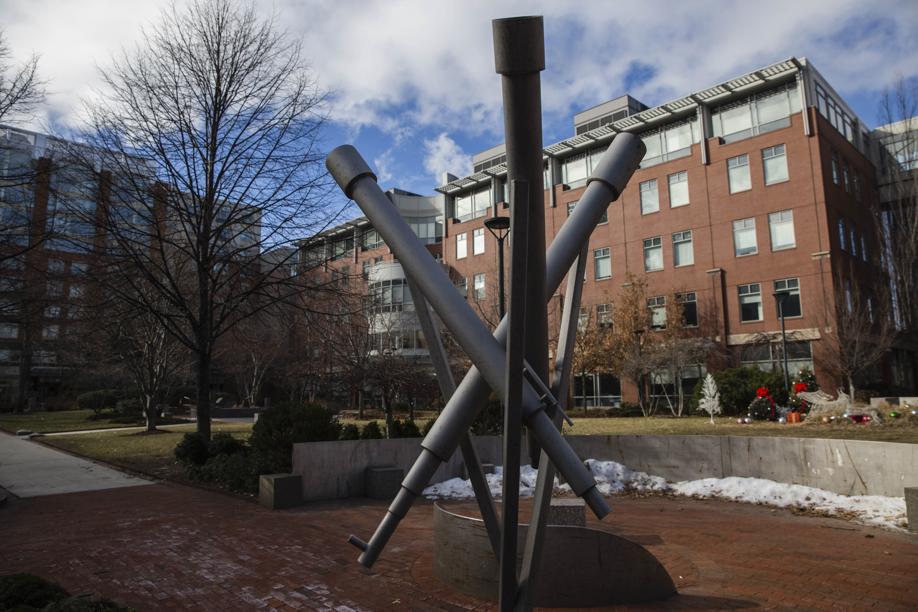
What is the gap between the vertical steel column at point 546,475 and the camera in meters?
3.31

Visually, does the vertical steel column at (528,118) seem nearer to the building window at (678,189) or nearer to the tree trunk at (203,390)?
the tree trunk at (203,390)

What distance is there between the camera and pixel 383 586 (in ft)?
18.9

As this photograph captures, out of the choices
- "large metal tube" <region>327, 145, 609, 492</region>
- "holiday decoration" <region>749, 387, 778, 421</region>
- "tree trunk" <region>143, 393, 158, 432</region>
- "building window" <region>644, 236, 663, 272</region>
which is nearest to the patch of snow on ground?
"large metal tube" <region>327, 145, 609, 492</region>

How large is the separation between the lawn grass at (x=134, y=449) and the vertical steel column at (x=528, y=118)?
12131mm

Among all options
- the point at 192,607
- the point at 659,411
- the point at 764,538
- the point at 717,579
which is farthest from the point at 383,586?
the point at 659,411

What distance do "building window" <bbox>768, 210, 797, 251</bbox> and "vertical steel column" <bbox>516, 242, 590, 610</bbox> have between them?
32.2 meters

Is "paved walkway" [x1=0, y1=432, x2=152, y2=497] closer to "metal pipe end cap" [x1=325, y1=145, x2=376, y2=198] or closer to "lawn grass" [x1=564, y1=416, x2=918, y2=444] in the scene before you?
"lawn grass" [x1=564, y1=416, x2=918, y2=444]

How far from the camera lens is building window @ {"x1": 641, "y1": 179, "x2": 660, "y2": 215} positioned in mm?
37688

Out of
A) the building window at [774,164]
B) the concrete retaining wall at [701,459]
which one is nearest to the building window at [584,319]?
the building window at [774,164]

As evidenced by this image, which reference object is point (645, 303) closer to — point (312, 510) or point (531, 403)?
point (312, 510)

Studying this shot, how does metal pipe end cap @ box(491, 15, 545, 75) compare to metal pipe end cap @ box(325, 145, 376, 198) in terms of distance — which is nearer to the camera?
metal pipe end cap @ box(491, 15, 545, 75)

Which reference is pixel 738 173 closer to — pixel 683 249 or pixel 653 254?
pixel 683 249

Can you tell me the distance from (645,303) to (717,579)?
98.7 ft

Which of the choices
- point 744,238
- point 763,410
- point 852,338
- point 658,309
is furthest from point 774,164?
point 763,410
